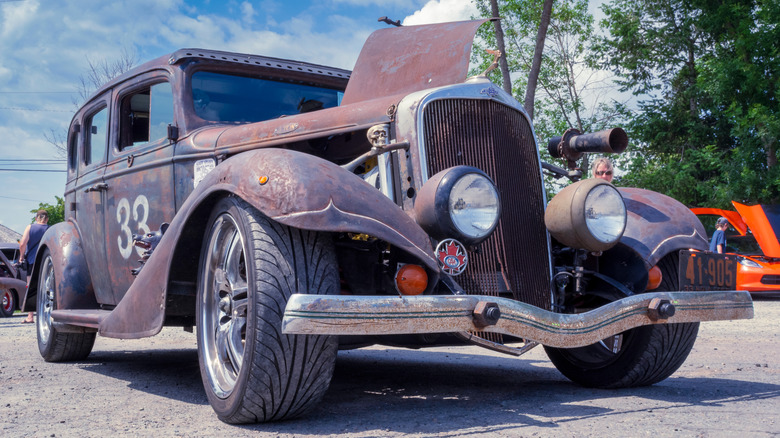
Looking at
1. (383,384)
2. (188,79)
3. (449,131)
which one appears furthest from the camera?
(188,79)

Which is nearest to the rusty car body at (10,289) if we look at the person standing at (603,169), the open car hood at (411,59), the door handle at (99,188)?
the door handle at (99,188)

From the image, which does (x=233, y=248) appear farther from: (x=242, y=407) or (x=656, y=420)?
(x=656, y=420)

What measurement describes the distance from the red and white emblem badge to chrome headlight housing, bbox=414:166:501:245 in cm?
6

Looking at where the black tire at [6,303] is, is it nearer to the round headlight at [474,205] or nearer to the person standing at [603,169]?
the person standing at [603,169]

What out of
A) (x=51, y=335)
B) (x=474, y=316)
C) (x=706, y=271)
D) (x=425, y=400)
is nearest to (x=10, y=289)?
(x=51, y=335)

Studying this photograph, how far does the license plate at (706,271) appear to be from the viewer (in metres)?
3.51

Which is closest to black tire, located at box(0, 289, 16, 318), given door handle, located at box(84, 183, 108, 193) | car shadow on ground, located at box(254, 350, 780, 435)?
door handle, located at box(84, 183, 108, 193)

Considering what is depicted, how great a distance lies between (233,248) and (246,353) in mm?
610

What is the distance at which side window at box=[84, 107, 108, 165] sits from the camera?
5676 mm

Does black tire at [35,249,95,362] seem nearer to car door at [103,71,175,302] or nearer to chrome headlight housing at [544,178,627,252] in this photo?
car door at [103,71,175,302]

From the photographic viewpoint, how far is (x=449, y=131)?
353cm

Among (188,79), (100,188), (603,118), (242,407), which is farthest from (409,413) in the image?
(603,118)

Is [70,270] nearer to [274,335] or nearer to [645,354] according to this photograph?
[274,335]

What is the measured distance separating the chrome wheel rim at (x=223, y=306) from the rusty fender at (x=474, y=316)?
65 centimetres
